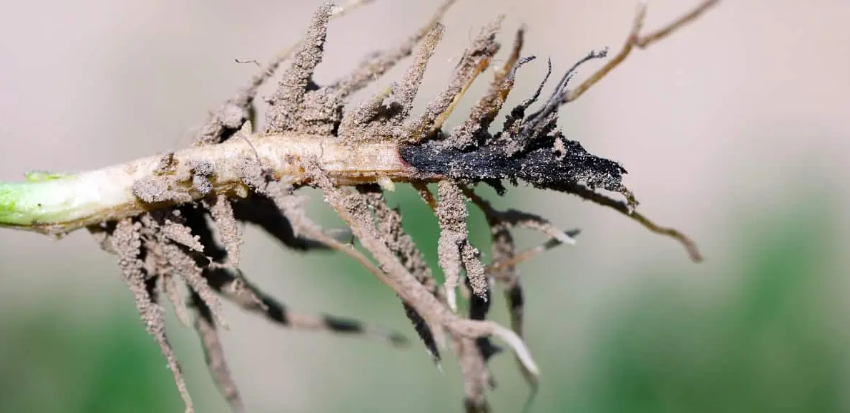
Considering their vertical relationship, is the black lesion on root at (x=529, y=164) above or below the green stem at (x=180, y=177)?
below

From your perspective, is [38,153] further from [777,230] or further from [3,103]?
[777,230]

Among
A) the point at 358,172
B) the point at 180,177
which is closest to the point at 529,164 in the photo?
the point at 358,172

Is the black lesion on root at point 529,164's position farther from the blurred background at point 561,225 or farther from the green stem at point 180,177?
the blurred background at point 561,225

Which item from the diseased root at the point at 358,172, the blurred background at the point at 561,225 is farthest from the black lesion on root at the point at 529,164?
the blurred background at the point at 561,225

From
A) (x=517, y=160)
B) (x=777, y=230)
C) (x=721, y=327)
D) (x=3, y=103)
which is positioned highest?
(x=3, y=103)

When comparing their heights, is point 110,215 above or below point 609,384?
above

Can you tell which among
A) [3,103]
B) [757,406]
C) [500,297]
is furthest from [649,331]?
[3,103]

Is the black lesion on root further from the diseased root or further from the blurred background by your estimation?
the blurred background
